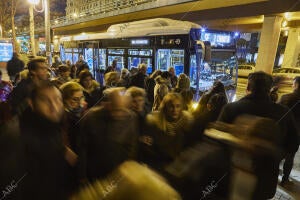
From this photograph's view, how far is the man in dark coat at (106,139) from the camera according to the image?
97.4 inches

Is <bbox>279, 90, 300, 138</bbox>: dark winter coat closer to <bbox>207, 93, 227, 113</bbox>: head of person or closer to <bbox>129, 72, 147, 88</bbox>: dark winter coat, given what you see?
<bbox>207, 93, 227, 113</bbox>: head of person

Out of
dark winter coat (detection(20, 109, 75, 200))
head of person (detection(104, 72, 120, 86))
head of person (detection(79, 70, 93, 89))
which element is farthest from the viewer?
head of person (detection(104, 72, 120, 86))

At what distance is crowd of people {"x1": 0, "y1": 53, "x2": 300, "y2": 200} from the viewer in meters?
2.08

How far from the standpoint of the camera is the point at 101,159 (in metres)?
2.48

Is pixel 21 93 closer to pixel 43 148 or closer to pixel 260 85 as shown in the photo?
pixel 43 148

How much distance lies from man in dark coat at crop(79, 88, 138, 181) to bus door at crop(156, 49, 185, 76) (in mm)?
4904

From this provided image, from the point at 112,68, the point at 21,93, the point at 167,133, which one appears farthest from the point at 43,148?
the point at 112,68

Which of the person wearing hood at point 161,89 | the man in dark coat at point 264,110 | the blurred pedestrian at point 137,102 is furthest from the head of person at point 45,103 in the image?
the person wearing hood at point 161,89

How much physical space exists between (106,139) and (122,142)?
7.6 inches

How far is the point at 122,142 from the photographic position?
258cm

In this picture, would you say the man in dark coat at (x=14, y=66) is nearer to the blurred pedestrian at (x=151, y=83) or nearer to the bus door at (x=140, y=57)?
the bus door at (x=140, y=57)

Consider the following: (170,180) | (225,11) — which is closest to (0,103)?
(170,180)

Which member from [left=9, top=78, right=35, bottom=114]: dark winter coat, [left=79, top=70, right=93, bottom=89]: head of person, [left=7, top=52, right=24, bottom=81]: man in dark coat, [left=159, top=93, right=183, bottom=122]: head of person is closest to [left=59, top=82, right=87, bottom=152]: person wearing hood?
[left=9, top=78, right=35, bottom=114]: dark winter coat

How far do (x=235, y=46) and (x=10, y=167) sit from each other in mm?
7763
